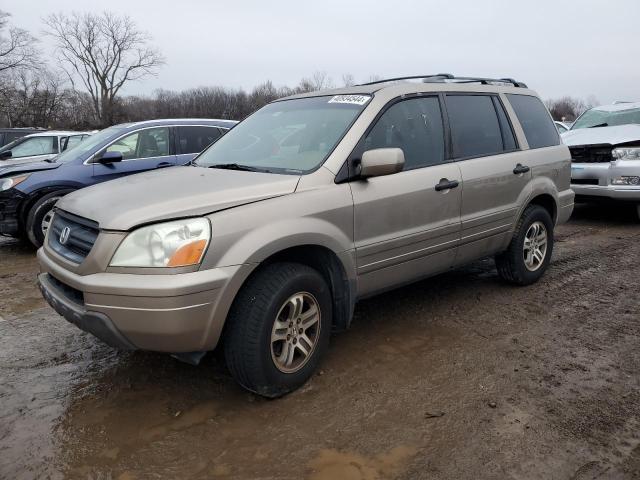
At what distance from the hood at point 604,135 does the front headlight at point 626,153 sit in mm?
102

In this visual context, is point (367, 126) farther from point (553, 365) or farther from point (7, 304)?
point (7, 304)

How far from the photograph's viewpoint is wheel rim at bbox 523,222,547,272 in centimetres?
479

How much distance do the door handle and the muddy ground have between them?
1072 mm

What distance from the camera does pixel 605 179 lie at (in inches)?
291

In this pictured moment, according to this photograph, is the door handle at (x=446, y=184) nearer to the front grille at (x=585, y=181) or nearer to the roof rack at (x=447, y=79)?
the roof rack at (x=447, y=79)

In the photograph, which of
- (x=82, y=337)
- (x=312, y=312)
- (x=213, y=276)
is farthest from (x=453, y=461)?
(x=82, y=337)

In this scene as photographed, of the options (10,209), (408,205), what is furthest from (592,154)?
(10,209)

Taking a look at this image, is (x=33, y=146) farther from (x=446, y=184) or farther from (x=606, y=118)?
(x=606, y=118)

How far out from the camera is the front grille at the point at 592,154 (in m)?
7.48

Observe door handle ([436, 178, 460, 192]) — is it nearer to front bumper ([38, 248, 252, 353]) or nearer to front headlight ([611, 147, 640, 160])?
front bumper ([38, 248, 252, 353])

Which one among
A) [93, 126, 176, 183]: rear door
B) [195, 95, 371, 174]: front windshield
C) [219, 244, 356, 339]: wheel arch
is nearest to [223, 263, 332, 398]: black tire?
[219, 244, 356, 339]: wheel arch

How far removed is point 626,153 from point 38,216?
8.07 metres

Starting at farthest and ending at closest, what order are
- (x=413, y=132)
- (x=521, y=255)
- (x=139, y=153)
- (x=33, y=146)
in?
(x=33, y=146)
(x=139, y=153)
(x=521, y=255)
(x=413, y=132)

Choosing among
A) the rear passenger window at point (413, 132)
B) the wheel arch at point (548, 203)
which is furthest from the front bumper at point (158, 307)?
the wheel arch at point (548, 203)
